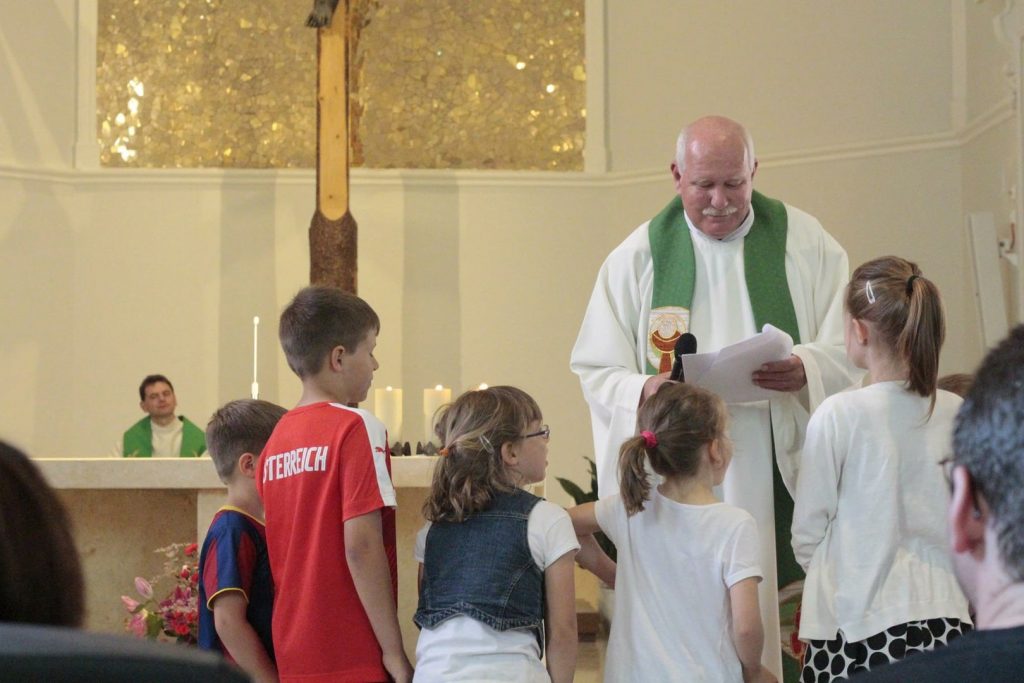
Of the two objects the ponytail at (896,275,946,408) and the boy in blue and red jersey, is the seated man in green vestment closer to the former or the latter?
the boy in blue and red jersey

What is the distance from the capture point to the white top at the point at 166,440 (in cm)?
834

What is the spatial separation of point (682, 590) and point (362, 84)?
7.25 m

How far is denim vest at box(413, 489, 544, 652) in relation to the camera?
2.96 meters

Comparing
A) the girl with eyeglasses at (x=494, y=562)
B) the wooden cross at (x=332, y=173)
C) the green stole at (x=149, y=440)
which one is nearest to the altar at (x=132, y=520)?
the girl with eyeglasses at (x=494, y=562)

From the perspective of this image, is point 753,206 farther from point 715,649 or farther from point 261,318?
point 261,318

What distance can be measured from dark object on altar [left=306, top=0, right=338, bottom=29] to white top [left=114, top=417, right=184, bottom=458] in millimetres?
2515

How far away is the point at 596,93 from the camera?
377 inches

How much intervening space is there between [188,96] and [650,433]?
7.33 m

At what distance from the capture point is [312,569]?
311cm

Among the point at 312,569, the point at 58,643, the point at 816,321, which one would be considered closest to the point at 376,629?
the point at 312,569

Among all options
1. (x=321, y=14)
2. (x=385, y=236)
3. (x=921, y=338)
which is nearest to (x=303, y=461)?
(x=921, y=338)

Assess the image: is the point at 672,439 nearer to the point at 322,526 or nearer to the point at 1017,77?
the point at 322,526

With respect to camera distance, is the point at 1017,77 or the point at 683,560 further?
the point at 1017,77

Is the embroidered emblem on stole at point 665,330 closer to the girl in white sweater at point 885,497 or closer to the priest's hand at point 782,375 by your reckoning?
the priest's hand at point 782,375
